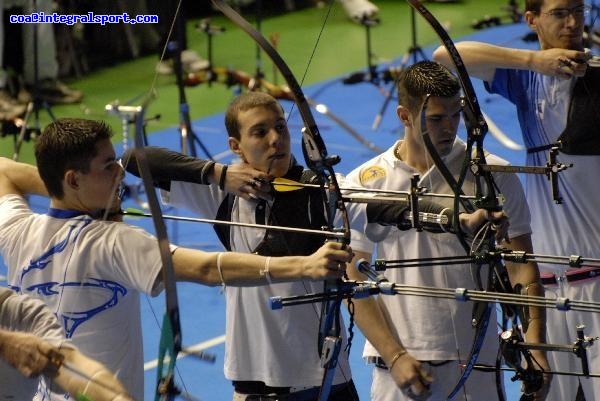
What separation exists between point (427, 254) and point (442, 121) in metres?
0.38

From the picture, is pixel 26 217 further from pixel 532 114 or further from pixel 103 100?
pixel 103 100

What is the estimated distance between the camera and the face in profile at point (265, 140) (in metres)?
3.58

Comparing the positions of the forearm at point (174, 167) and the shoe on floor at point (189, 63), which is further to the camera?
the shoe on floor at point (189, 63)

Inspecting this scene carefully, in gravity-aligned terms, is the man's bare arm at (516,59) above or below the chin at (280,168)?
above

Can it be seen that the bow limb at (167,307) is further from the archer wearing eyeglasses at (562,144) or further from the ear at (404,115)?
the archer wearing eyeglasses at (562,144)

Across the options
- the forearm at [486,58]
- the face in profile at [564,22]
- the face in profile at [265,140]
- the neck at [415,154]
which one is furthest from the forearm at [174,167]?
the face in profile at [564,22]

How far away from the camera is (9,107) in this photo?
354 inches

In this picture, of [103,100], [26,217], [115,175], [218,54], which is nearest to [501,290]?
[115,175]

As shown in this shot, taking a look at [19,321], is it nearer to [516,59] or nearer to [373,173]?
[373,173]

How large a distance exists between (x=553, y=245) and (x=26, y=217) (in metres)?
1.76

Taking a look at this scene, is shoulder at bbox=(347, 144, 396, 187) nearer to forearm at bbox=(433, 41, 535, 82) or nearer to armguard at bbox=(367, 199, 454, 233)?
armguard at bbox=(367, 199, 454, 233)

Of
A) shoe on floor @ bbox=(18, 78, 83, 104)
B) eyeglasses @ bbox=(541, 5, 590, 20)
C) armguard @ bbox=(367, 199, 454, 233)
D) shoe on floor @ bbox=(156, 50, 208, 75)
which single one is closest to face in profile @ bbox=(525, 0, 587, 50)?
eyeglasses @ bbox=(541, 5, 590, 20)

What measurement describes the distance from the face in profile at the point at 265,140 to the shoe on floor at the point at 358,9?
8586 mm

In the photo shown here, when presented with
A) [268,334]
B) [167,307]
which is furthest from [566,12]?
[167,307]
